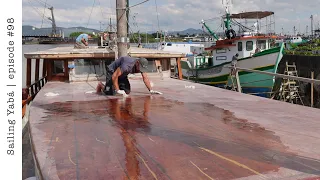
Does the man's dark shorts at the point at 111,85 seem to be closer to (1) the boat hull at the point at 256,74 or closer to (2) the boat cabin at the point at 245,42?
(1) the boat hull at the point at 256,74

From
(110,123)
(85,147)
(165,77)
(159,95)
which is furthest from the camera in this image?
(165,77)

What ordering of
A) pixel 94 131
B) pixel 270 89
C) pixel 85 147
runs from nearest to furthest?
pixel 85 147 < pixel 94 131 < pixel 270 89

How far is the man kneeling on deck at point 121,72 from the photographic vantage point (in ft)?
23.6

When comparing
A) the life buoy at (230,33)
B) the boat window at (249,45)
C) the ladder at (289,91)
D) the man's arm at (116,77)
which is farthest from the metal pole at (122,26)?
the life buoy at (230,33)

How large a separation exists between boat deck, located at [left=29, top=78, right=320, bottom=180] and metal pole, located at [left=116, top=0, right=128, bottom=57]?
2.04 meters

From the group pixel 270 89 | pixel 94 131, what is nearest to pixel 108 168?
pixel 94 131

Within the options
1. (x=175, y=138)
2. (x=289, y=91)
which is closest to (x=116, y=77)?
(x=175, y=138)

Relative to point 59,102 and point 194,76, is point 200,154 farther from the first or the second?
point 194,76

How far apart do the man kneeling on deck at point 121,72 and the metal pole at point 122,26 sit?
1116mm

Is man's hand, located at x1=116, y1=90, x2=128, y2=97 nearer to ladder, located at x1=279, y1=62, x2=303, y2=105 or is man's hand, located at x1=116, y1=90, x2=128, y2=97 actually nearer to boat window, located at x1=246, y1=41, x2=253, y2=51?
ladder, located at x1=279, y1=62, x2=303, y2=105

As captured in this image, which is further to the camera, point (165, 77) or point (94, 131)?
point (165, 77)

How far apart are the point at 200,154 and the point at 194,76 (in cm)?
1843

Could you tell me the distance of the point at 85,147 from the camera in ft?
12.6

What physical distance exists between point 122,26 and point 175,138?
5001 mm
